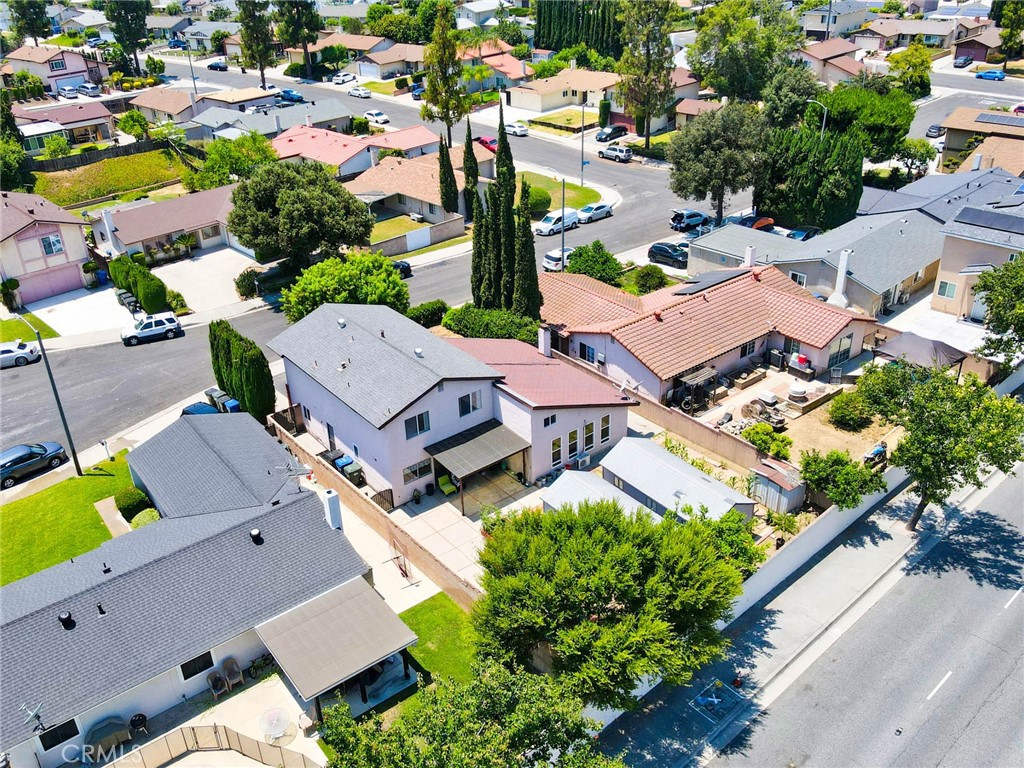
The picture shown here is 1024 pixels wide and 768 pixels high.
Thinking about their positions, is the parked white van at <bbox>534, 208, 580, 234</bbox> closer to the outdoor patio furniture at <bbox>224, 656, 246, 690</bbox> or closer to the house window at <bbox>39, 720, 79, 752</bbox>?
the outdoor patio furniture at <bbox>224, 656, 246, 690</bbox>

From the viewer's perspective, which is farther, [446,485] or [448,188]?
[448,188]

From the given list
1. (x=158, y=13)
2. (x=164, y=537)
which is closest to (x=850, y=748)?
(x=164, y=537)

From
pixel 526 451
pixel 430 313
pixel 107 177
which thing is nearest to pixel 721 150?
pixel 430 313

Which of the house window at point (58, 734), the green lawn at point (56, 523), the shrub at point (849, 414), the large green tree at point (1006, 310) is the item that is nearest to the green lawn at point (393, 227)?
the green lawn at point (56, 523)

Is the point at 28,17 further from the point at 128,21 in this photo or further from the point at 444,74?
the point at 444,74

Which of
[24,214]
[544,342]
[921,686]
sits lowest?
[921,686]

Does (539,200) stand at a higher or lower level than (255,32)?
lower

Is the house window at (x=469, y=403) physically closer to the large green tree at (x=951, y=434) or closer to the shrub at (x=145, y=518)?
the shrub at (x=145, y=518)

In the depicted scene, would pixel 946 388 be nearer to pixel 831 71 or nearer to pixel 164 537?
pixel 164 537
